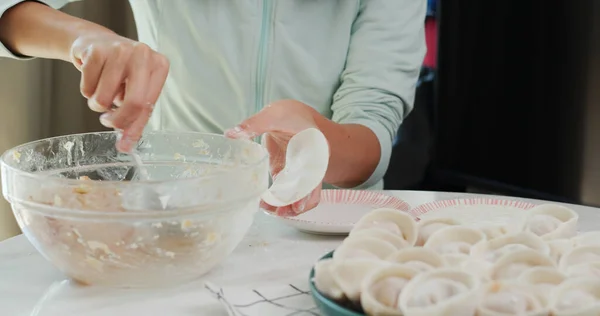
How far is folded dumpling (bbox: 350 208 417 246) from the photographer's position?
602mm

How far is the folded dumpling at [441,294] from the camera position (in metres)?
0.45

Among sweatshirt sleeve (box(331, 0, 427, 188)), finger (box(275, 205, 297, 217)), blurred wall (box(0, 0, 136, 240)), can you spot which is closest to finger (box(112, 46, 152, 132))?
finger (box(275, 205, 297, 217))

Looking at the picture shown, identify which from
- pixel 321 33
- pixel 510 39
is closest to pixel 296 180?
pixel 321 33

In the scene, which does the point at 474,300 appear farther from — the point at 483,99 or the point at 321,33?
the point at 483,99

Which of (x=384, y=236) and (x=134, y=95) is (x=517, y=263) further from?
(x=134, y=95)

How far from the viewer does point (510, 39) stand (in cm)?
209

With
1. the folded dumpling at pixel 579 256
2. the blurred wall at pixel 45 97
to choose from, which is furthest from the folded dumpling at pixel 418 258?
the blurred wall at pixel 45 97

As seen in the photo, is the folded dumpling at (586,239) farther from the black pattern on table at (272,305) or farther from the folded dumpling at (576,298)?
the black pattern on table at (272,305)

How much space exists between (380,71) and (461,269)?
806 mm

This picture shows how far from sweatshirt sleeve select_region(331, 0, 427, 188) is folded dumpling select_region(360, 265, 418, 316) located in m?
0.73

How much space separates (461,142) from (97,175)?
173 cm

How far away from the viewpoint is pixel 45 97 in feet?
5.54

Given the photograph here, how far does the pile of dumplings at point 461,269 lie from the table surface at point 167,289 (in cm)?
14

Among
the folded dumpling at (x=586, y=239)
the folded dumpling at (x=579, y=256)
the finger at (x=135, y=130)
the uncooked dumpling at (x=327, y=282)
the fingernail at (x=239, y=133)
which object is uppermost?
the finger at (x=135, y=130)
